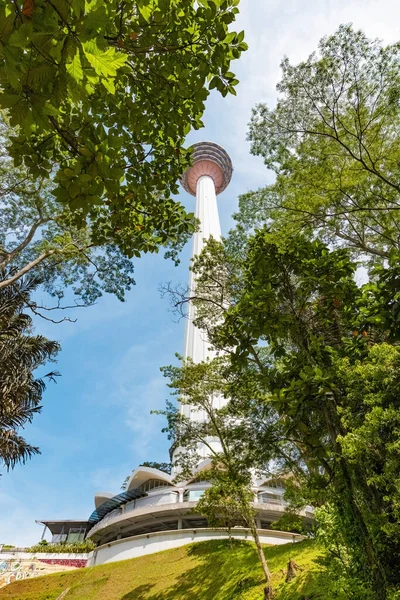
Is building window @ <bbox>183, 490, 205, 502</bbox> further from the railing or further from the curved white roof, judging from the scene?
the curved white roof

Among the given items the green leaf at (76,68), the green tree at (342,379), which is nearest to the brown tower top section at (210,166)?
the green tree at (342,379)

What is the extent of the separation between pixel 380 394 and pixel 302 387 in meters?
0.99

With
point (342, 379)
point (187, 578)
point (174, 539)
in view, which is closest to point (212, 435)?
point (187, 578)

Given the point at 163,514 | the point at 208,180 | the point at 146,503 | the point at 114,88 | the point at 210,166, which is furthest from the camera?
the point at 210,166

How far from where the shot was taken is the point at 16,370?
35.2ft

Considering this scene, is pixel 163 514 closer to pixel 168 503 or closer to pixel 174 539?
pixel 168 503

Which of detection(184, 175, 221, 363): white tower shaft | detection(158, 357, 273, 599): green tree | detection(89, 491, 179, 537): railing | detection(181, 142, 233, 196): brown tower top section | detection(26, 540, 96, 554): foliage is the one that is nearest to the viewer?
detection(158, 357, 273, 599): green tree

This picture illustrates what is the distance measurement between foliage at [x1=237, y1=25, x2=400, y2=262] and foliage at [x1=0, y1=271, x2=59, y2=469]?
302 inches

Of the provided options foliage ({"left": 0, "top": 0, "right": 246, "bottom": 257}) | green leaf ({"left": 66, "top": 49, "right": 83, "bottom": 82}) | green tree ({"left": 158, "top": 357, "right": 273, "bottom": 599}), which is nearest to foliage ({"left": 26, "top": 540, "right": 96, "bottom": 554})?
green tree ({"left": 158, "top": 357, "right": 273, "bottom": 599})

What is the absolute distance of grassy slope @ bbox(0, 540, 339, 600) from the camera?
12.0m

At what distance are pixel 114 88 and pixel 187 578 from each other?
59.0 feet

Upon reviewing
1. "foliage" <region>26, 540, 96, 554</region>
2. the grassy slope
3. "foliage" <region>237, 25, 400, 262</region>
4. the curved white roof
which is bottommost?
the grassy slope

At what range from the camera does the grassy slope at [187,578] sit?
12.0 m

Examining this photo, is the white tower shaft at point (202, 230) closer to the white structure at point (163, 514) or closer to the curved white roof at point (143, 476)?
the white structure at point (163, 514)
